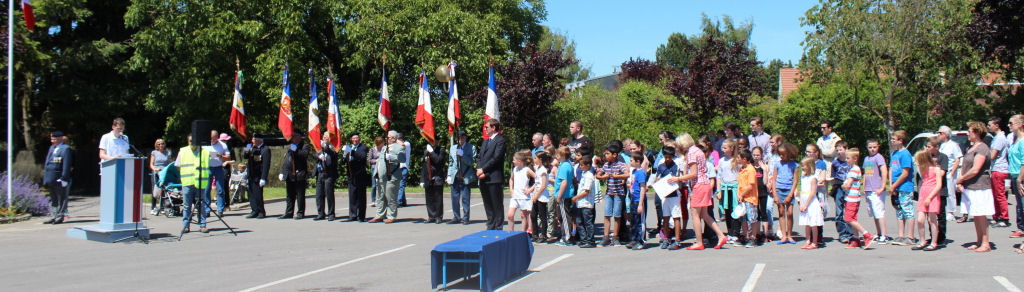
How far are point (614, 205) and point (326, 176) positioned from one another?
250 inches

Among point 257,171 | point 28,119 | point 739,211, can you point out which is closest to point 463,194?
point 257,171

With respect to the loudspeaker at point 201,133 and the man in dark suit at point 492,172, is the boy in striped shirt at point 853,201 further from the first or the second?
the loudspeaker at point 201,133

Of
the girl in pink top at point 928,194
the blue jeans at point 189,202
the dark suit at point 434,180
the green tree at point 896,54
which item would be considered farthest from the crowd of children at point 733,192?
the green tree at point 896,54

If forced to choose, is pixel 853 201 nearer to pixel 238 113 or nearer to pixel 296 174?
pixel 296 174

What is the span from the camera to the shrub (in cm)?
1454

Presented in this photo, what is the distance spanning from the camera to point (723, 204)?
34.8ft

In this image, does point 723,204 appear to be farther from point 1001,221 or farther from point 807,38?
point 807,38

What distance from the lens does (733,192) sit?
34.2 ft

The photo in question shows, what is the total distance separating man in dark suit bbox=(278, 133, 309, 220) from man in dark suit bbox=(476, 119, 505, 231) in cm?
431

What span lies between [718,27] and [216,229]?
184ft

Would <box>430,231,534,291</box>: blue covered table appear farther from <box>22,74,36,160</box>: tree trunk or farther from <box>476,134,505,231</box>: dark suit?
<box>22,74,36,160</box>: tree trunk

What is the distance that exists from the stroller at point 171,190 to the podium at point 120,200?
3.88 meters

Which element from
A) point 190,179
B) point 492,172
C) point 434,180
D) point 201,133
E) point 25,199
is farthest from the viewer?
point 25,199

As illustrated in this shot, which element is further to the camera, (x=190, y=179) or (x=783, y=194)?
(x=190, y=179)
